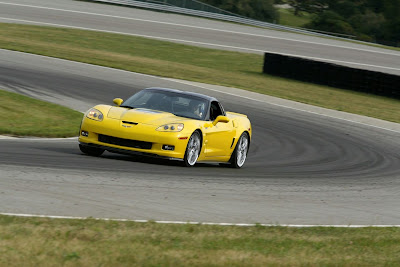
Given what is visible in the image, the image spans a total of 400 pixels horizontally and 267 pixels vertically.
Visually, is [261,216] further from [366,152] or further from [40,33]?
[40,33]

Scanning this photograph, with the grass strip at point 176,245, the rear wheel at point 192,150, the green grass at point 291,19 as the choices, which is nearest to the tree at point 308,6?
the green grass at point 291,19

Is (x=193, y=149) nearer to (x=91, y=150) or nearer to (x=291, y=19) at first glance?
(x=91, y=150)

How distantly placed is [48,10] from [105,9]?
5464 millimetres

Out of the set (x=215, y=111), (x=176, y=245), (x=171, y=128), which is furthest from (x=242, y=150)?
(x=176, y=245)

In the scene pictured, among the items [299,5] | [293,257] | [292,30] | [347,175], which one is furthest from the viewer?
[299,5]

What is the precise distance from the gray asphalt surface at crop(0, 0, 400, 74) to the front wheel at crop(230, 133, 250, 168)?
2879cm

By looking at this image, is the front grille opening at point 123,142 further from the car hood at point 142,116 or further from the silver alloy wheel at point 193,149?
the silver alloy wheel at point 193,149

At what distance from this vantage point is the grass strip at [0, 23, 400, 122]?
26984 mm

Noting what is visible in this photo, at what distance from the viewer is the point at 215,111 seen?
12688 mm

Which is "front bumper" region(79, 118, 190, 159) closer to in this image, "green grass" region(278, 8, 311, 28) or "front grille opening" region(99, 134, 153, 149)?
"front grille opening" region(99, 134, 153, 149)

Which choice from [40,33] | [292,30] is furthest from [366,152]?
[292,30]

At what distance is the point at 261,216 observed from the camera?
26.9 ft

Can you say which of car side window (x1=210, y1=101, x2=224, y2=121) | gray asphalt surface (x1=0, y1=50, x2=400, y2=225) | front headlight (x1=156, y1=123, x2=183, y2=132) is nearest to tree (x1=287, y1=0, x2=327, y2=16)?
gray asphalt surface (x1=0, y1=50, x2=400, y2=225)

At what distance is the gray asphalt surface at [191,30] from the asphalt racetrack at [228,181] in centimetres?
2350
